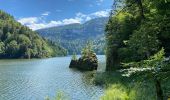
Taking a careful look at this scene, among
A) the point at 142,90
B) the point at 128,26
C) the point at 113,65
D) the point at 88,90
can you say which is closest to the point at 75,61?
the point at 113,65

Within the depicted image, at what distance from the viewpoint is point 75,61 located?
135 meters

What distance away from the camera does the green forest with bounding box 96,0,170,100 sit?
12742 millimetres

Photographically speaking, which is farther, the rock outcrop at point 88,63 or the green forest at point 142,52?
the rock outcrop at point 88,63

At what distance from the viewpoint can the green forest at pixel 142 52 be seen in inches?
502

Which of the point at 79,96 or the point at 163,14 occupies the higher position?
the point at 163,14

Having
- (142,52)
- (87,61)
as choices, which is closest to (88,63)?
(87,61)

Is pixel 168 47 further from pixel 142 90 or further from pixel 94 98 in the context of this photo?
pixel 142 90

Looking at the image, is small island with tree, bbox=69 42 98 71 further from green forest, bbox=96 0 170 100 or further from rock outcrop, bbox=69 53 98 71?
green forest, bbox=96 0 170 100

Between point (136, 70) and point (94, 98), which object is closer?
point (136, 70)

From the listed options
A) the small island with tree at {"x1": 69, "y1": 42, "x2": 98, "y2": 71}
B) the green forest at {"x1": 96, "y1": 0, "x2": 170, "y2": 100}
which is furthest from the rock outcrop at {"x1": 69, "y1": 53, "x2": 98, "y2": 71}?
the green forest at {"x1": 96, "y1": 0, "x2": 170, "y2": 100}

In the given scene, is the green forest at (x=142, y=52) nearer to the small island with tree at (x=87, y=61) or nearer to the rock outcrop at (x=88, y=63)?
the rock outcrop at (x=88, y=63)

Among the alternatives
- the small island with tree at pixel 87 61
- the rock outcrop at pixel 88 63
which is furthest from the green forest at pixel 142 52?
the small island with tree at pixel 87 61

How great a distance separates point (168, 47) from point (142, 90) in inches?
1063

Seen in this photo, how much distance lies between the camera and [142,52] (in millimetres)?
50000
